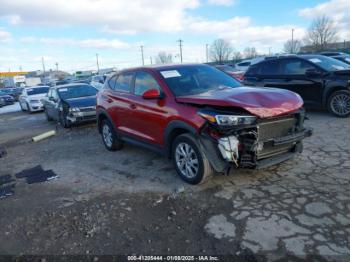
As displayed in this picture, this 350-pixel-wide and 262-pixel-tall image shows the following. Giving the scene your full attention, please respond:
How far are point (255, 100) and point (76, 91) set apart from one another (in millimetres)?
9117

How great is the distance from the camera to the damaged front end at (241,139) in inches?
157

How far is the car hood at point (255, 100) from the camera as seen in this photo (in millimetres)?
4039

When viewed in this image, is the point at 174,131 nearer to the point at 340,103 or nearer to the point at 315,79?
the point at 315,79

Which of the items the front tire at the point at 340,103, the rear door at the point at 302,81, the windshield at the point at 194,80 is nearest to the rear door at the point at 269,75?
the rear door at the point at 302,81

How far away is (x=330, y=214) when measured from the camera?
351 centimetres

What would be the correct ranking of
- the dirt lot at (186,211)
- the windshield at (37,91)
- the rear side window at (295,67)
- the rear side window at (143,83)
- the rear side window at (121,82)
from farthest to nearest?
the windshield at (37,91), the rear side window at (295,67), the rear side window at (121,82), the rear side window at (143,83), the dirt lot at (186,211)

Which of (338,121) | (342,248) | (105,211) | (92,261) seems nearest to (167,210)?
(105,211)

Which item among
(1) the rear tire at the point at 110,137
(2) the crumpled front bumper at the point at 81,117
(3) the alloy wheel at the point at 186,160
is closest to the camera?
(3) the alloy wheel at the point at 186,160

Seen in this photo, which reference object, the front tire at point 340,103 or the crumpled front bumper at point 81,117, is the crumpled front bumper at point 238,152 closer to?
the front tire at point 340,103

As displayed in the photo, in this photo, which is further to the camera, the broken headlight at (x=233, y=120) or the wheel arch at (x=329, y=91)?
the wheel arch at (x=329, y=91)

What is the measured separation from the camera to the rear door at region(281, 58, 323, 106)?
8148 mm

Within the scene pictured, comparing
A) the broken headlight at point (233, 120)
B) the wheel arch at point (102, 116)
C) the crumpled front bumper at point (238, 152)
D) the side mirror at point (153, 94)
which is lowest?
the crumpled front bumper at point (238, 152)

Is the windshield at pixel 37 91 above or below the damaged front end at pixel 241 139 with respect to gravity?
above

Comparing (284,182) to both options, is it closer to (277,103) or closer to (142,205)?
(277,103)
